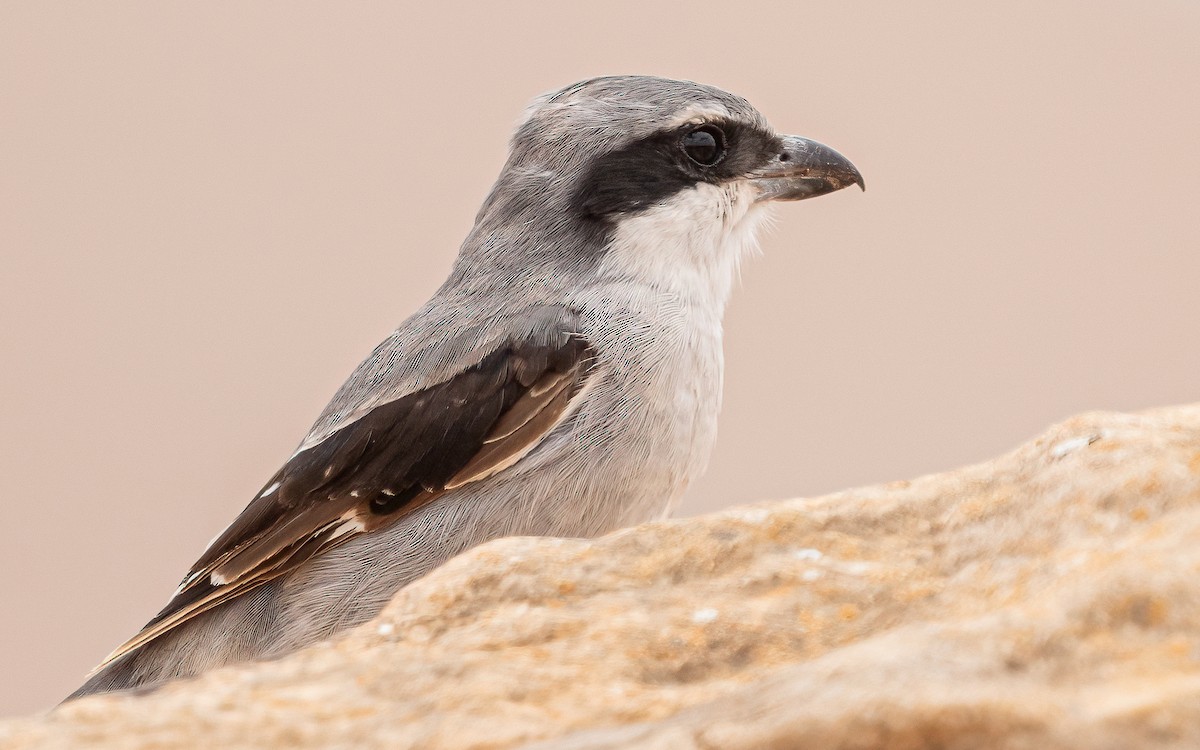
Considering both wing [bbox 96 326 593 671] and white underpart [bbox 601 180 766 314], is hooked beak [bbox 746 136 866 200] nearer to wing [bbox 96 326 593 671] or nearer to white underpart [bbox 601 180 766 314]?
white underpart [bbox 601 180 766 314]

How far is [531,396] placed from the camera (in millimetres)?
3568

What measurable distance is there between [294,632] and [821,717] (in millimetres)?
2369

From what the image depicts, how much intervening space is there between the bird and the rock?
109cm

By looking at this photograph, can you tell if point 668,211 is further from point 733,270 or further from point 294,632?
point 294,632

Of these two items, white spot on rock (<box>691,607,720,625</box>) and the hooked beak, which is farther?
the hooked beak


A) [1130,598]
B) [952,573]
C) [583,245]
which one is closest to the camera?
[1130,598]

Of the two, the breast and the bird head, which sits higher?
the bird head

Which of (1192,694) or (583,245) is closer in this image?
(1192,694)

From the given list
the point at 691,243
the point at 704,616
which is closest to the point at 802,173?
the point at 691,243

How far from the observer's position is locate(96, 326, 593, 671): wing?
3.53 metres

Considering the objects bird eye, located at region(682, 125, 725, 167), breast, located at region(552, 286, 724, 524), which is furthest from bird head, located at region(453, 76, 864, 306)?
breast, located at region(552, 286, 724, 524)

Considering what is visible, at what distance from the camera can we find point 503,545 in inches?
92.0

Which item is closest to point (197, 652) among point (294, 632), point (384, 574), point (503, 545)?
point (294, 632)

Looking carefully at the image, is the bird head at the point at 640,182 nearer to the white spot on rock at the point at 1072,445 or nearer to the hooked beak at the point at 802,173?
the hooked beak at the point at 802,173
